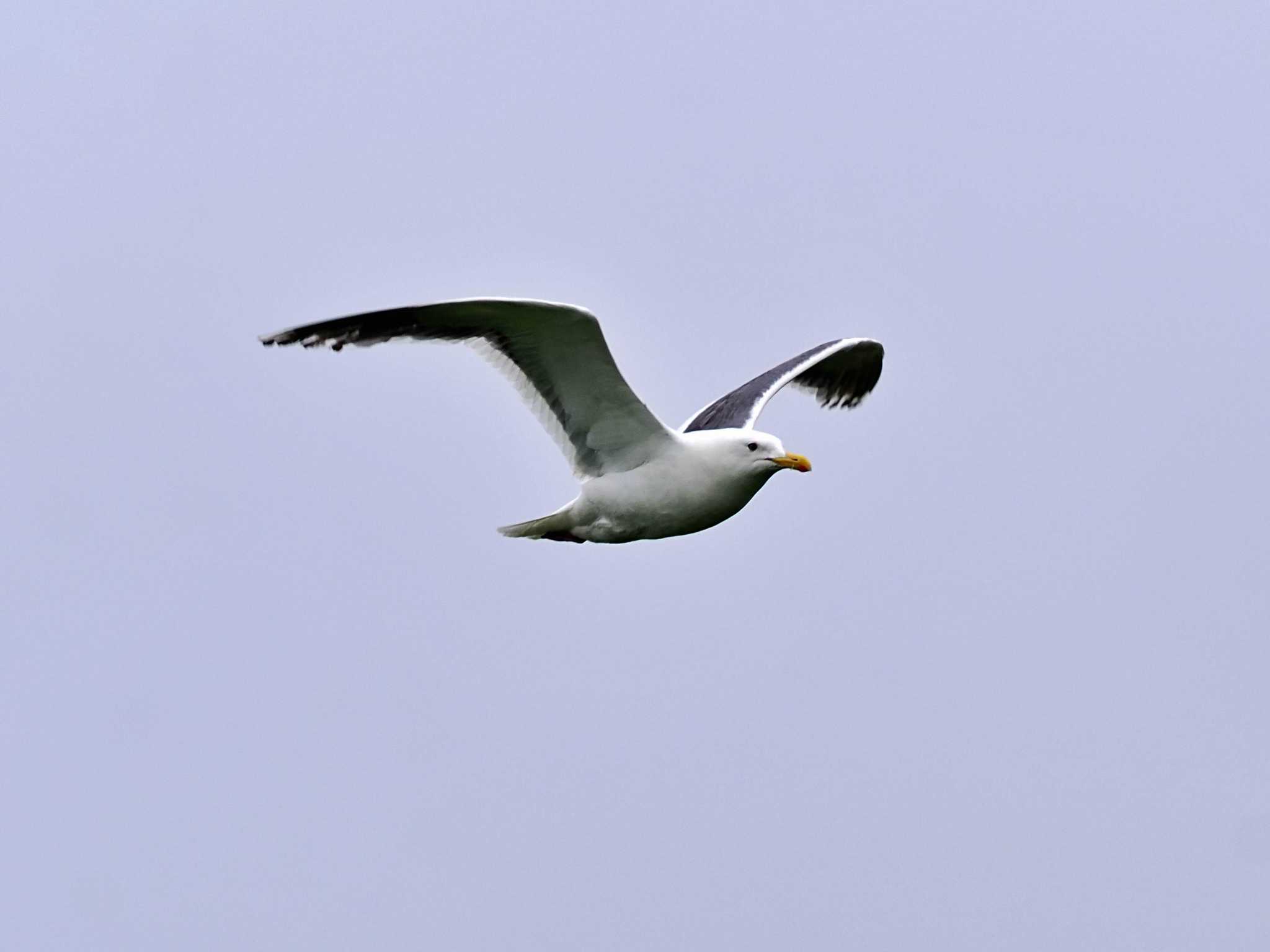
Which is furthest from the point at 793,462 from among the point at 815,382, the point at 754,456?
the point at 815,382

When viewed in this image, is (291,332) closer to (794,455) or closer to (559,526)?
(559,526)

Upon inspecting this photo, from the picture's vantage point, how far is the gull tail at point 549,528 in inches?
492

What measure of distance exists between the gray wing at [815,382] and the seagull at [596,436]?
151cm

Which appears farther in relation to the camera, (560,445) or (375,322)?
(560,445)

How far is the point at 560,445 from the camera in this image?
12.4 m

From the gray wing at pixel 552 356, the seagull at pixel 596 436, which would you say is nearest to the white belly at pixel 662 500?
the seagull at pixel 596 436

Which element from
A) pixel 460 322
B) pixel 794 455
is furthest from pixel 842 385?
pixel 460 322

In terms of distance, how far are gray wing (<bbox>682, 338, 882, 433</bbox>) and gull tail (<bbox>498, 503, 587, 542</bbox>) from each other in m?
1.78

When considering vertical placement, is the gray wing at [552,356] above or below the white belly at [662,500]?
above

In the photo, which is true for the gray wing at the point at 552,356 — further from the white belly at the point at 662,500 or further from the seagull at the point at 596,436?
the white belly at the point at 662,500

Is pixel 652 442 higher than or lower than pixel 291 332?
lower

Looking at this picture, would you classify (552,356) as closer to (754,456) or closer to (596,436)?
(596,436)

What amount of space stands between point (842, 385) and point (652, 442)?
4910 millimetres

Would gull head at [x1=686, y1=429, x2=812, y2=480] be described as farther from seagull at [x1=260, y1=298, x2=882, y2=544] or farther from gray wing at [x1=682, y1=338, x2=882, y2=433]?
gray wing at [x1=682, y1=338, x2=882, y2=433]
